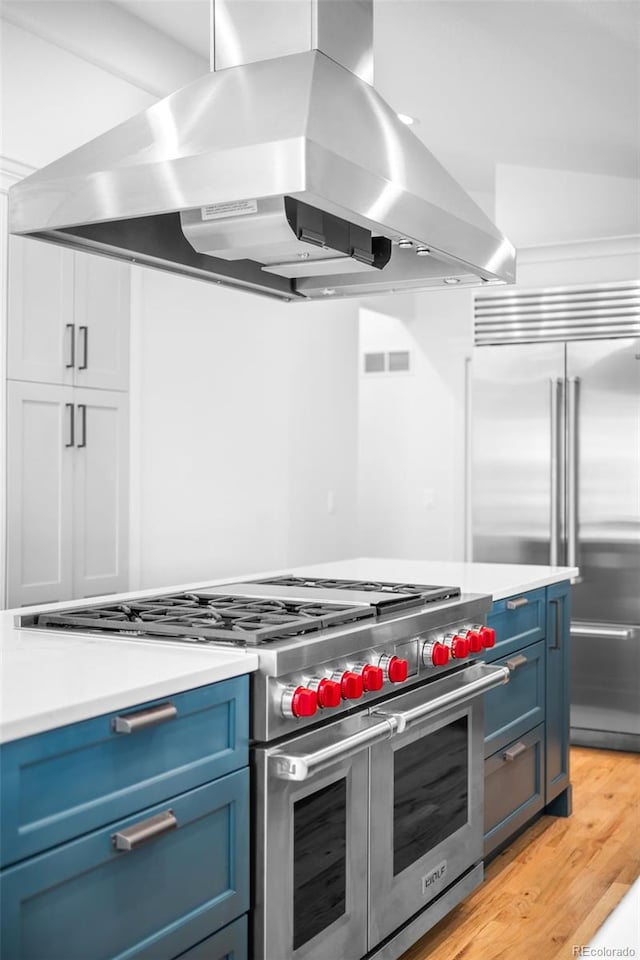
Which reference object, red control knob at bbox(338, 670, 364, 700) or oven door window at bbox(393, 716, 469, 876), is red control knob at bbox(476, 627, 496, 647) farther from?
red control knob at bbox(338, 670, 364, 700)

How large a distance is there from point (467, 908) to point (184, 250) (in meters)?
2.05

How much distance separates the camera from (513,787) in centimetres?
321

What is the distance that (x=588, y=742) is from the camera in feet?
15.4

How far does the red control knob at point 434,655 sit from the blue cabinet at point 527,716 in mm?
549

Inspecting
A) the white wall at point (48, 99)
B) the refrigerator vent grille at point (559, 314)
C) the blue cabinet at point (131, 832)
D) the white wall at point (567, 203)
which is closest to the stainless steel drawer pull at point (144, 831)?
the blue cabinet at point (131, 832)

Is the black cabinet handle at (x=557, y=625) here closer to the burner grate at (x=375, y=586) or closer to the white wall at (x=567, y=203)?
the burner grate at (x=375, y=586)

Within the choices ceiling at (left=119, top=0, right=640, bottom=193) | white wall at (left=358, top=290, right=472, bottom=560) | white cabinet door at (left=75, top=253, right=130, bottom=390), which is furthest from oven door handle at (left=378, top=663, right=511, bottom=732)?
white wall at (left=358, top=290, right=472, bottom=560)

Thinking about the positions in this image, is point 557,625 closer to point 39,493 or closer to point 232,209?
point 39,493

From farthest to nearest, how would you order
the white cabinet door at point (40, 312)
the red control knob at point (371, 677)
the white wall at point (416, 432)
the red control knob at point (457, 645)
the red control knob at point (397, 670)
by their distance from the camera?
the white wall at point (416, 432), the white cabinet door at point (40, 312), the red control knob at point (457, 645), the red control knob at point (397, 670), the red control knob at point (371, 677)

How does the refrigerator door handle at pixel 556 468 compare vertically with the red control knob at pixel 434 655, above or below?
above

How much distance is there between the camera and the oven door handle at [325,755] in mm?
1911

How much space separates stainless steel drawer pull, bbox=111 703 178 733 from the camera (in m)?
1.61

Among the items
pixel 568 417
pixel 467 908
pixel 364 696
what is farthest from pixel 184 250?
pixel 568 417

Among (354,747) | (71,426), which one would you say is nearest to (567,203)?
(71,426)
